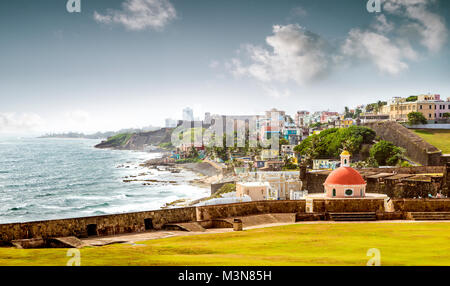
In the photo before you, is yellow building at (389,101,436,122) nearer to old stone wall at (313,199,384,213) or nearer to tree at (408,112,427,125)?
tree at (408,112,427,125)

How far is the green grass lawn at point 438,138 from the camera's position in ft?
211

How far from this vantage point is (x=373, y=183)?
4112 cm

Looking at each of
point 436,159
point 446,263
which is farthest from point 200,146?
point 446,263

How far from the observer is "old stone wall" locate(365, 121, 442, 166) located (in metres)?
58.9

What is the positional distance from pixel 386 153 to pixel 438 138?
9.87m

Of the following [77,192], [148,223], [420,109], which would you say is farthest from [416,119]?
[148,223]

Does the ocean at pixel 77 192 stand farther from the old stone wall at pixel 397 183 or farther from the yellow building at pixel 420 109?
the yellow building at pixel 420 109

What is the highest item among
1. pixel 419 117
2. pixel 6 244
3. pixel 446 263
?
pixel 419 117

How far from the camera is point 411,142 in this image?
64.4 m

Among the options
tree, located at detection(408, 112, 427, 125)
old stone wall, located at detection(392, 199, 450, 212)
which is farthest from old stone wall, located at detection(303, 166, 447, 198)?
tree, located at detection(408, 112, 427, 125)
